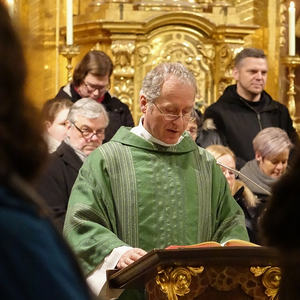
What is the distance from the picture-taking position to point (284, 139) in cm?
691

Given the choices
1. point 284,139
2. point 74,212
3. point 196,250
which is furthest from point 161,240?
point 284,139

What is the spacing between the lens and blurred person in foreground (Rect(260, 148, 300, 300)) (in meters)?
1.90

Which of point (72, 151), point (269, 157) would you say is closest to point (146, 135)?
point (72, 151)

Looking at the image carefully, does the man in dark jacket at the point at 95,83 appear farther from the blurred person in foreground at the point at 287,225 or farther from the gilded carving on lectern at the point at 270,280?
the blurred person in foreground at the point at 287,225

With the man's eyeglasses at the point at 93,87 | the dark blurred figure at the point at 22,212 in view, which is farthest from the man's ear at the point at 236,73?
the dark blurred figure at the point at 22,212

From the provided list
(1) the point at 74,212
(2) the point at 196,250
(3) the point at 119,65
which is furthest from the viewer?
(3) the point at 119,65

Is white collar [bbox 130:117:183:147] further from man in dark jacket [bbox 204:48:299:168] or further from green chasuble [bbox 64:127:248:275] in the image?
man in dark jacket [bbox 204:48:299:168]

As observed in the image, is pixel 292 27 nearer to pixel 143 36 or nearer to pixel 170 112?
pixel 143 36

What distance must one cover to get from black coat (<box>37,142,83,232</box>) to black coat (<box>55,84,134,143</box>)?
3.66 feet

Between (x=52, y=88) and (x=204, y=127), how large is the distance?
145 centimetres

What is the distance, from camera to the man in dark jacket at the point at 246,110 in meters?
7.55

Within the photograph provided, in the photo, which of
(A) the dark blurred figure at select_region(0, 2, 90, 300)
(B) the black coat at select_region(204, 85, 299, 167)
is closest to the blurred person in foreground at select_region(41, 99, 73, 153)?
(B) the black coat at select_region(204, 85, 299, 167)

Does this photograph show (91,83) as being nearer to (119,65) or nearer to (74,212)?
(119,65)

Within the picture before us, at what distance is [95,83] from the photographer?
23.1ft
